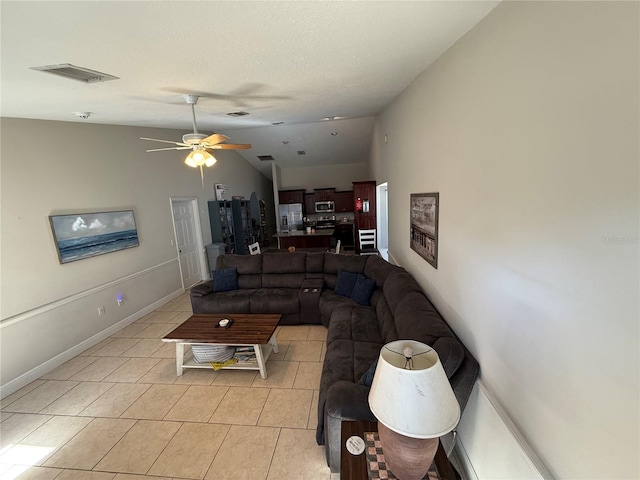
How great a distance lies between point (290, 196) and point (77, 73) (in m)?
8.01

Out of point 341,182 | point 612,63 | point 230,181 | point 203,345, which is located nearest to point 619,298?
point 612,63

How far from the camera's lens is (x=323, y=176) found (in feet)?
33.9

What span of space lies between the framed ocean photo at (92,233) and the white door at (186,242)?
3.90ft

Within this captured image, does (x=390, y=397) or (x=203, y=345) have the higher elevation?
(x=390, y=397)

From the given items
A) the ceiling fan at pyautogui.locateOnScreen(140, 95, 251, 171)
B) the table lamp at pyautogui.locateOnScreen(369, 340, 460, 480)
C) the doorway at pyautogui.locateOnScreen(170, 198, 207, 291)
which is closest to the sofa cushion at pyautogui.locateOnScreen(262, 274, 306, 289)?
the ceiling fan at pyautogui.locateOnScreen(140, 95, 251, 171)

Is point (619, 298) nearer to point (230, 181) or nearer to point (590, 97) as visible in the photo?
point (590, 97)

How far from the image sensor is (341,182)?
10312 millimetres

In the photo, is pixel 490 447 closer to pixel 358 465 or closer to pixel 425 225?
pixel 358 465

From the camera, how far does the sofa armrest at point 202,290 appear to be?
13.6 ft

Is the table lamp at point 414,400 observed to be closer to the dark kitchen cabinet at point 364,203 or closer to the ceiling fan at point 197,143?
the ceiling fan at point 197,143

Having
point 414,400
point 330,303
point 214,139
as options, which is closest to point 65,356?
point 214,139

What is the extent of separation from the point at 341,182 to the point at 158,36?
8.90 metres

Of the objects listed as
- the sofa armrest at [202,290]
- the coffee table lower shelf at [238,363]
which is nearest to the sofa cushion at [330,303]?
the coffee table lower shelf at [238,363]

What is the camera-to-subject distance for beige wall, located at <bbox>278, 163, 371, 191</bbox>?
33.4 ft
